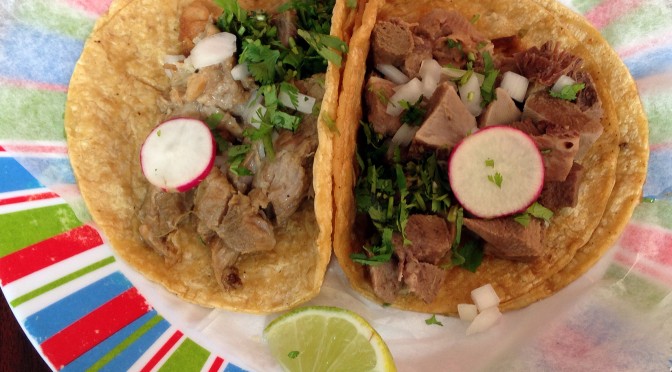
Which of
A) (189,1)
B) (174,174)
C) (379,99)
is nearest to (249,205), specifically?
(174,174)

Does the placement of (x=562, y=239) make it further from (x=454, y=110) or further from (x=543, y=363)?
(x=454, y=110)

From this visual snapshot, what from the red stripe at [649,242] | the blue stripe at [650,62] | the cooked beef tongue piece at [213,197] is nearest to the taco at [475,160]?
the red stripe at [649,242]

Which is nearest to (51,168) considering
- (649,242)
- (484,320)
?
(484,320)

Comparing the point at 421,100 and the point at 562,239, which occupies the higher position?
the point at 421,100

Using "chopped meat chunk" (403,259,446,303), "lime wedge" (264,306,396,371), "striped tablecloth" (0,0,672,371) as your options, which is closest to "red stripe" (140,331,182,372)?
"striped tablecloth" (0,0,672,371)

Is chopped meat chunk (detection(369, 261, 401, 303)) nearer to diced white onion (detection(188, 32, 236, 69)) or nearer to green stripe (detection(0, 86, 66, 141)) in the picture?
diced white onion (detection(188, 32, 236, 69))

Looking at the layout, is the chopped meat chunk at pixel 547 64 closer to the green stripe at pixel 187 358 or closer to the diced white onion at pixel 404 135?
the diced white onion at pixel 404 135
